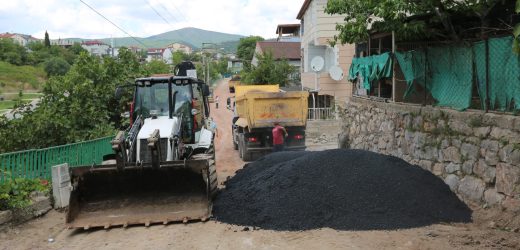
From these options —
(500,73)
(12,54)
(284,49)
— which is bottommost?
(500,73)

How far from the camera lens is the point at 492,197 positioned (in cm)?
757

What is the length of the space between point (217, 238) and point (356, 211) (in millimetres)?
2269

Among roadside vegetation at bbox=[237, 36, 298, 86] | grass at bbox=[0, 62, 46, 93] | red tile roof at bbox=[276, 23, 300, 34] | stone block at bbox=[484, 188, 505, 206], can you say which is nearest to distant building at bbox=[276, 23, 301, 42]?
red tile roof at bbox=[276, 23, 300, 34]

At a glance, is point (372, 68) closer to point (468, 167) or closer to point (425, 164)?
point (425, 164)

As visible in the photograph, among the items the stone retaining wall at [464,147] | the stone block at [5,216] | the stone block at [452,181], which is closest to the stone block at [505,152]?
the stone retaining wall at [464,147]

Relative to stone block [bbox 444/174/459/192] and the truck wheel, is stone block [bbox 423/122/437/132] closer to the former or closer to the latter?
stone block [bbox 444/174/459/192]

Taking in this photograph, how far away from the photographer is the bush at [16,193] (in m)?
8.37

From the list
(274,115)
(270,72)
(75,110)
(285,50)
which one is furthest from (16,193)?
(285,50)

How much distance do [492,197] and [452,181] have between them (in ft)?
3.98

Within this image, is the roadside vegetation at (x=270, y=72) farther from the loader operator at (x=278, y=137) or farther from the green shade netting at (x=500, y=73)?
the green shade netting at (x=500, y=73)

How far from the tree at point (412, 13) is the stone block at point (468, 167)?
244 centimetres

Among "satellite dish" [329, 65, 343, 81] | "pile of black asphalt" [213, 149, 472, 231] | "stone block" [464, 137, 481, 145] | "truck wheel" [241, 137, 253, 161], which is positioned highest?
"satellite dish" [329, 65, 343, 81]

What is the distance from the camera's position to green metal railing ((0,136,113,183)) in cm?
916

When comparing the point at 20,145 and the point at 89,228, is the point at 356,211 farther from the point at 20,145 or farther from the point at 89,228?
the point at 20,145
